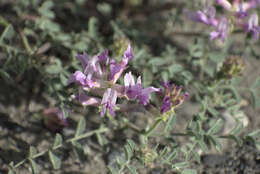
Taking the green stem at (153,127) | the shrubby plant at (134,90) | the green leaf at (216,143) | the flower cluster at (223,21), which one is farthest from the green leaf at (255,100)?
the green stem at (153,127)

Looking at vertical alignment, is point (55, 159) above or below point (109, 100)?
below

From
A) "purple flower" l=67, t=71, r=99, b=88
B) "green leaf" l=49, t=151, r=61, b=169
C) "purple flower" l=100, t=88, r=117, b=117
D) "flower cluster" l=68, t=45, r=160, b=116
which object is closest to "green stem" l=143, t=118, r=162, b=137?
"flower cluster" l=68, t=45, r=160, b=116

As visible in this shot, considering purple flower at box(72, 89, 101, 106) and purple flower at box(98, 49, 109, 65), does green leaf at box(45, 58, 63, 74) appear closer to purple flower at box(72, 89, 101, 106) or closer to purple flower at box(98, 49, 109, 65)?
purple flower at box(72, 89, 101, 106)

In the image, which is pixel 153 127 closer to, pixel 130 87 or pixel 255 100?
pixel 130 87

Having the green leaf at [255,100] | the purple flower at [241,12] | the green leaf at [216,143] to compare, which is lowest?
the green leaf at [216,143]

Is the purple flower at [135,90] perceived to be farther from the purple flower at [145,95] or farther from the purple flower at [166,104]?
the purple flower at [166,104]

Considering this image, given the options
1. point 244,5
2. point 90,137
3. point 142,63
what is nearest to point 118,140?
point 90,137

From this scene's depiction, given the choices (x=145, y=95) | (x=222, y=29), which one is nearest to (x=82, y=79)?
(x=145, y=95)
